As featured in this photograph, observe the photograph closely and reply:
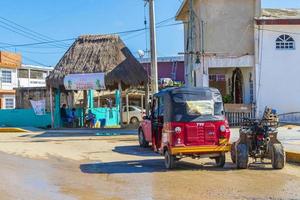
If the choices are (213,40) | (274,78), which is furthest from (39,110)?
(274,78)

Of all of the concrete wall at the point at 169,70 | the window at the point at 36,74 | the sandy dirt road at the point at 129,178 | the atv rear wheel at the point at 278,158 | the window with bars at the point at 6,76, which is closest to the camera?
the sandy dirt road at the point at 129,178

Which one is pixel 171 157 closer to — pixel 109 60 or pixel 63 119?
pixel 109 60

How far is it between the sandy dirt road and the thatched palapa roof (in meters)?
12.1

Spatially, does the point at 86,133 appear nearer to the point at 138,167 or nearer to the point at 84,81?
the point at 84,81

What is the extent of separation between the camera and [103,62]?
2997 centimetres

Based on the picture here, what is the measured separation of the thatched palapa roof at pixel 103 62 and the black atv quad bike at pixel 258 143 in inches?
634

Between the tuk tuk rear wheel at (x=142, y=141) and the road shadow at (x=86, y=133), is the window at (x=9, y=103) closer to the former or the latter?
the road shadow at (x=86, y=133)

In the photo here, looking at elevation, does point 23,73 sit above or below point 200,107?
above

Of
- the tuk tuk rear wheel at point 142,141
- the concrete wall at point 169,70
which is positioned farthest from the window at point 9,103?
the tuk tuk rear wheel at point 142,141

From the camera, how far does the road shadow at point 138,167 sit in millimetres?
13112

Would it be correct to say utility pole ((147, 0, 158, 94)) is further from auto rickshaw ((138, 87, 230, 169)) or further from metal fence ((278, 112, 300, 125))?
auto rickshaw ((138, 87, 230, 169))

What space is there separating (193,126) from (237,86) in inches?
806

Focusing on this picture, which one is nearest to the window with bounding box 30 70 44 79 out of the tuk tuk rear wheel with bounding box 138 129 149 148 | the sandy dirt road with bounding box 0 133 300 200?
the tuk tuk rear wheel with bounding box 138 129 149 148

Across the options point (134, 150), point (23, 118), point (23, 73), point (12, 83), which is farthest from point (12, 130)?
point (23, 73)
